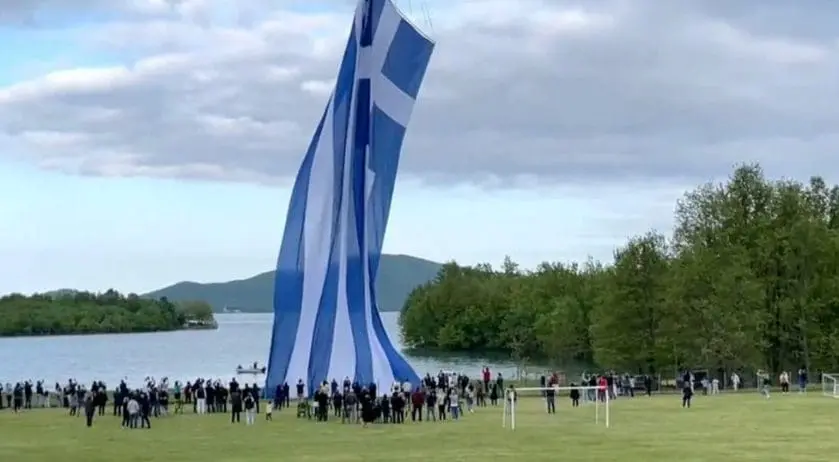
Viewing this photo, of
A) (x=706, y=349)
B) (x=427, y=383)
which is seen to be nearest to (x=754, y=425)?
(x=427, y=383)

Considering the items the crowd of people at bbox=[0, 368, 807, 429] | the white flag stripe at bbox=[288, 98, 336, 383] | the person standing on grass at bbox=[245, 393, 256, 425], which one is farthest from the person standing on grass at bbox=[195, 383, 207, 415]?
the person standing on grass at bbox=[245, 393, 256, 425]

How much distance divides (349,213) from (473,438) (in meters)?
Result: 18.1

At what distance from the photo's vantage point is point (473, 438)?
33.1 m

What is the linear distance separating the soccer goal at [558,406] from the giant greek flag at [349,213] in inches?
203

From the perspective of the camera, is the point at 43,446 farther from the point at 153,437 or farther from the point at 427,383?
the point at 427,383

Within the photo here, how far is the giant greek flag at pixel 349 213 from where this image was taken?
159 feet

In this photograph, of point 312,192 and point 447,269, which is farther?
point 447,269

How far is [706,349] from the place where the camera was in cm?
6594

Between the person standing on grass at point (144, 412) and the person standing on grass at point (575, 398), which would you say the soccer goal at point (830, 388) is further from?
the person standing on grass at point (144, 412)

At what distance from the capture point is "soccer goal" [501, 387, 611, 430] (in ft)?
124

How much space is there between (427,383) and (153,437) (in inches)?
564

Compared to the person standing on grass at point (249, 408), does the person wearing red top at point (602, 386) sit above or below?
above

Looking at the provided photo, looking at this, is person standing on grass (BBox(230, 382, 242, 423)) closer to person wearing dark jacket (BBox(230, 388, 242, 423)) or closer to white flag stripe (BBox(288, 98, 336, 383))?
person wearing dark jacket (BBox(230, 388, 242, 423))

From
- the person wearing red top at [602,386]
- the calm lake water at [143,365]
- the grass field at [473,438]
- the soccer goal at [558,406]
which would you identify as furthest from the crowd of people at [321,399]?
the calm lake water at [143,365]
